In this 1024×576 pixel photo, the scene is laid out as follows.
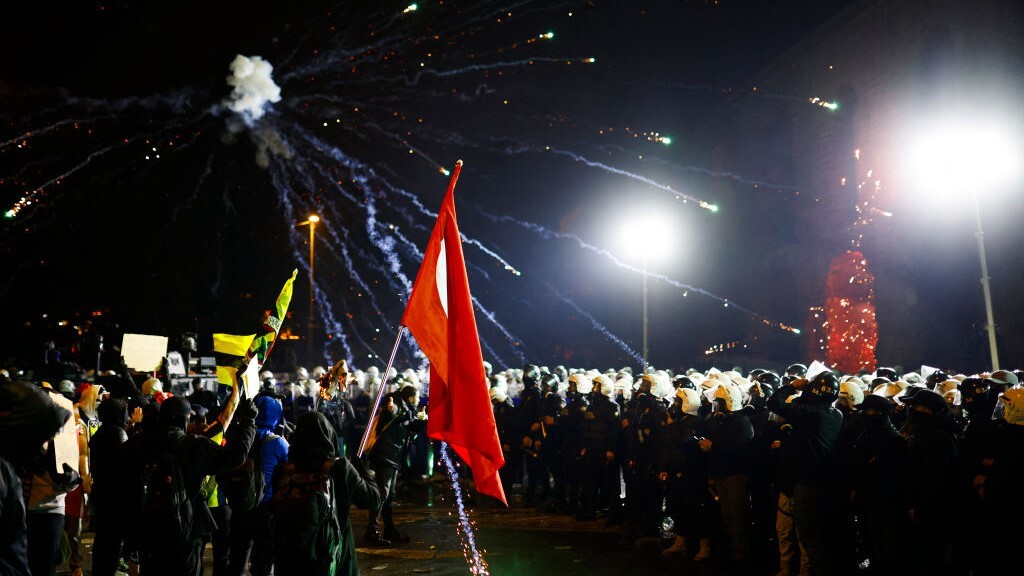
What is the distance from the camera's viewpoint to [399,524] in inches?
448

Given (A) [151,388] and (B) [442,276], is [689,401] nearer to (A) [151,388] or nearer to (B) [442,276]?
(B) [442,276]

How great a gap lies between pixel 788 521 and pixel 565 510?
5.03 m

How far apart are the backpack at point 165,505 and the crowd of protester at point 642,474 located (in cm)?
2

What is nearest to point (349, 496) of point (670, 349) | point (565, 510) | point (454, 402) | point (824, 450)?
point (454, 402)

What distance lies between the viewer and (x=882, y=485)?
295 inches

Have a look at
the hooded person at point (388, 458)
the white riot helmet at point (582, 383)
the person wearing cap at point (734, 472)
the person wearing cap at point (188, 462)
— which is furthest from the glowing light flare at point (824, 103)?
the person wearing cap at point (188, 462)

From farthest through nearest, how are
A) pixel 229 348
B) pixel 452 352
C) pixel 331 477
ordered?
pixel 229 348, pixel 452 352, pixel 331 477

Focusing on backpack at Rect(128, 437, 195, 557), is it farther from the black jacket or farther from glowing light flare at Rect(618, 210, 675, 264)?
glowing light flare at Rect(618, 210, 675, 264)

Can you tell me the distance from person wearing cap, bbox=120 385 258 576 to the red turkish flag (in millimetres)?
1527

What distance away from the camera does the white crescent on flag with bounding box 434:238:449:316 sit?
5.58 m

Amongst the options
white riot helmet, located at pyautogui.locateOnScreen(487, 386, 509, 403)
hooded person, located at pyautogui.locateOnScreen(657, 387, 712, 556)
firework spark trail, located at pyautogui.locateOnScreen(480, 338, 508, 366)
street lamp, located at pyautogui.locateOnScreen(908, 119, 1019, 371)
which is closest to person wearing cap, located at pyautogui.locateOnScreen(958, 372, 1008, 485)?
hooded person, located at pyautogui.locateOnScreen(657, 387, 712, 556)

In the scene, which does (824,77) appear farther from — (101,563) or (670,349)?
(101,563)

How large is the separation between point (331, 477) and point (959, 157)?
1016 inches

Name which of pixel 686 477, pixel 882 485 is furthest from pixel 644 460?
pixel 882 485
